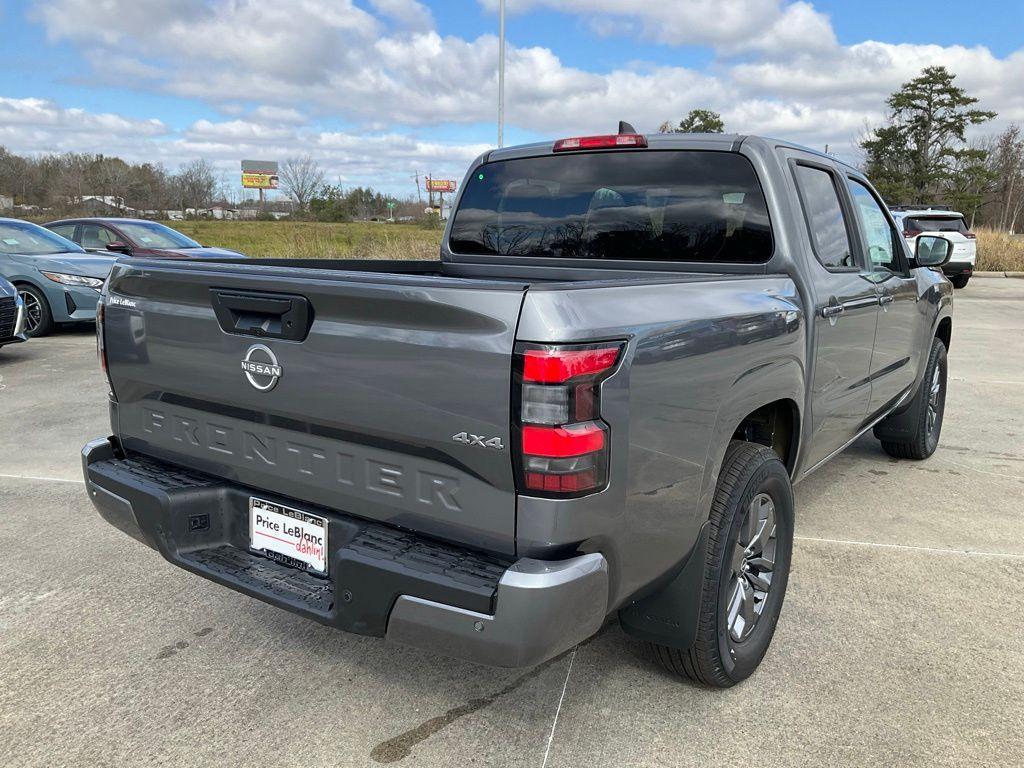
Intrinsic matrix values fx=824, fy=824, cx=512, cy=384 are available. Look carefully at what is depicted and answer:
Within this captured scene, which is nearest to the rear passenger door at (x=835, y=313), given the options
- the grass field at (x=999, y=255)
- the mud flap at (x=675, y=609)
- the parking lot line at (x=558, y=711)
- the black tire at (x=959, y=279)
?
the mud flap at (x=675, y=609)

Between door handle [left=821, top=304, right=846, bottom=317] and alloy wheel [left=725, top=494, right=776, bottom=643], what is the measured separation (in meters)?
0.86

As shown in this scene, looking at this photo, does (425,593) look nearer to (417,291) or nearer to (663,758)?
(417,291)

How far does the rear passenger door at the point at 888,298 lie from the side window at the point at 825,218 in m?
0.19

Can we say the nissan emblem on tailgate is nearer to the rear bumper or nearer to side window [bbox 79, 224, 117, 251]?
the rear bumper

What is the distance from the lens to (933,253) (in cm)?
455

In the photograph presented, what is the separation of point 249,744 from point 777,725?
1623mm

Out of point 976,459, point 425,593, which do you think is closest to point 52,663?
point 425,593

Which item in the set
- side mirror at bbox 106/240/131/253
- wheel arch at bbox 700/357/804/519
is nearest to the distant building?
side mirror at bbox 106/240/131/253

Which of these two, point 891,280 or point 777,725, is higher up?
point 891,280

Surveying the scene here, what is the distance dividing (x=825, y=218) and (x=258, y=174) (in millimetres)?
127810

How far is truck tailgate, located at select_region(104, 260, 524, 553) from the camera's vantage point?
6.56ft

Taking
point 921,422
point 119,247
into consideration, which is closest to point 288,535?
point 921,422

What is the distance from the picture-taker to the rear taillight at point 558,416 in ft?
6.29

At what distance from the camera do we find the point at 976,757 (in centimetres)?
244
